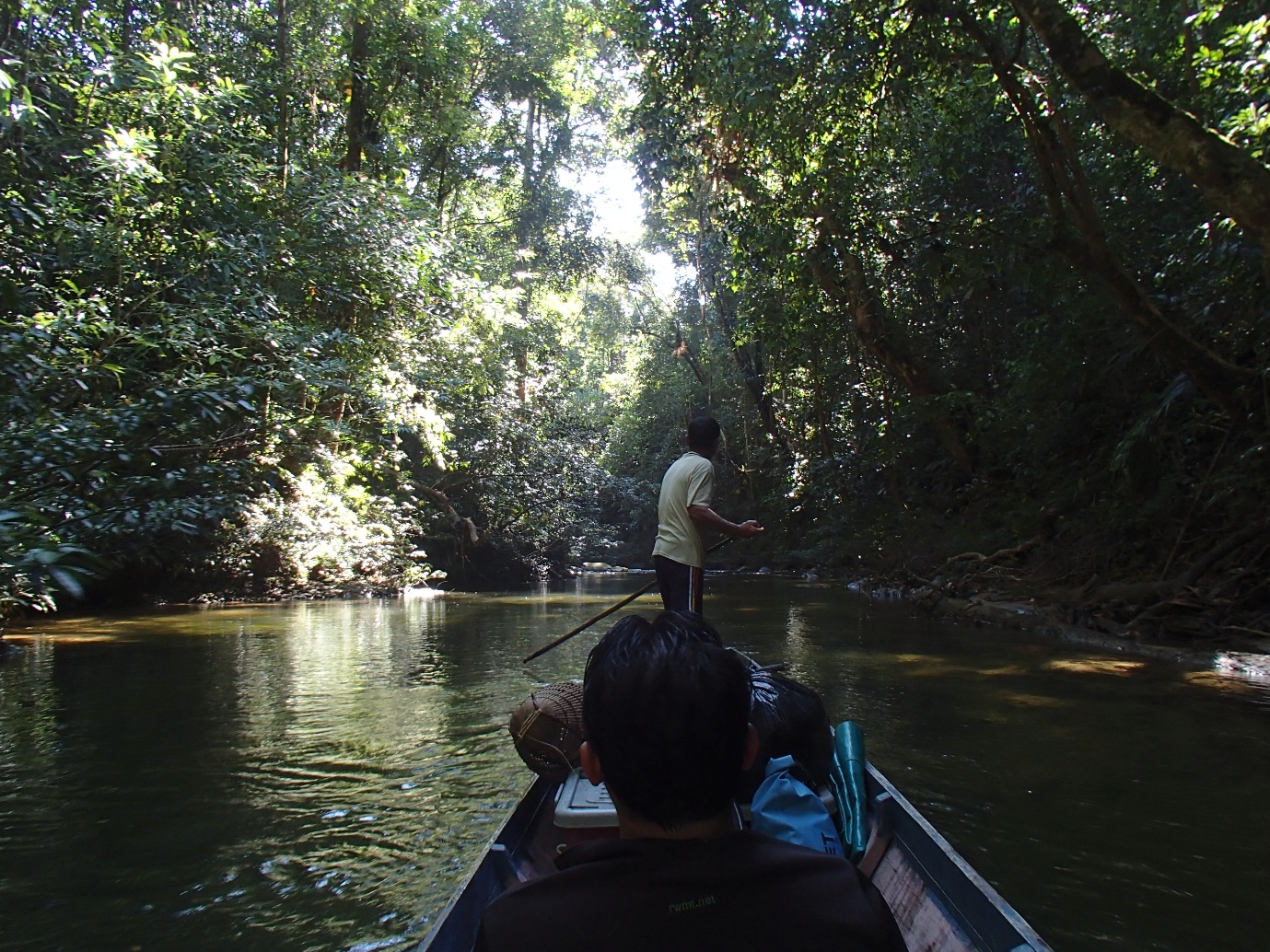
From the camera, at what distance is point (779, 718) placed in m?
3.44

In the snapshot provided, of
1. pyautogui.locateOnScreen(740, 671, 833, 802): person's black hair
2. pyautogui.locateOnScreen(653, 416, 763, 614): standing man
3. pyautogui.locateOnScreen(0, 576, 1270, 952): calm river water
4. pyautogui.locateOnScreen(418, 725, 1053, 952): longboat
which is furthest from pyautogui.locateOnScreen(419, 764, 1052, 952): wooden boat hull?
pyautogui.locateOnScreen(653, 416, 763, 614): standing man

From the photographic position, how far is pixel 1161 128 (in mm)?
6586

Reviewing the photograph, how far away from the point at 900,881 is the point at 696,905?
1.56 meters

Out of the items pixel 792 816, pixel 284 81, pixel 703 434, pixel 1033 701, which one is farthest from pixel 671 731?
pixel 284 81

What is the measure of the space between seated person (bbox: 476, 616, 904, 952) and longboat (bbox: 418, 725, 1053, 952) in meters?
0.77

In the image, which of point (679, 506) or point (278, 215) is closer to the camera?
point (679, 506)

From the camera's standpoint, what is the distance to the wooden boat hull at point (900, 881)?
2.03 m

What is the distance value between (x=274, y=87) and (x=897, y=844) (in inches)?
556

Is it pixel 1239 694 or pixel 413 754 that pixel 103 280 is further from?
pixel 1239 694

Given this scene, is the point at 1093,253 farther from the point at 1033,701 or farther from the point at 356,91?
the point at 356,91

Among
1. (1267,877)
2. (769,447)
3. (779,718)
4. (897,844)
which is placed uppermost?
(769,447)

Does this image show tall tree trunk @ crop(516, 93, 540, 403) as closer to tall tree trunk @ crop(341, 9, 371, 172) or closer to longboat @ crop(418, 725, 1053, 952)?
tall tree trunk @ crop(341, 9, 371, 172)

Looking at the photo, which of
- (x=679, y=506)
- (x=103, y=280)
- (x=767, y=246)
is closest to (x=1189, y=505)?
(x=767, y=246)

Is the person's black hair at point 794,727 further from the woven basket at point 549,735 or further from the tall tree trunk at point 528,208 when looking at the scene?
the tall tree trunk at point 528,208
